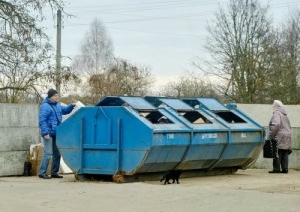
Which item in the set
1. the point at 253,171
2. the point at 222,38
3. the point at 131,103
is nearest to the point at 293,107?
the point at 253,171

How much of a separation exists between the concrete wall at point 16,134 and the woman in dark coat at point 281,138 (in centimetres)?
531

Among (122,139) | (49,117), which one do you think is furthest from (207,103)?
(49,117)

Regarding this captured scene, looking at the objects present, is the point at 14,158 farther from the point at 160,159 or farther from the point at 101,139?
the point at 160,159

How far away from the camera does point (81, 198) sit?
10.5 meters

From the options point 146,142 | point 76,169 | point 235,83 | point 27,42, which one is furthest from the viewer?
point 235,83

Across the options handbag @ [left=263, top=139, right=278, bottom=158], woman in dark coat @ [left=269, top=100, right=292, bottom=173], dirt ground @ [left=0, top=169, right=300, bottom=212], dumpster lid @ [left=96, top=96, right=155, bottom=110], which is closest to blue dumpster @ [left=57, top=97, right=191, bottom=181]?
dumpster lid @ [left=96, top=96, right=155, bottom=110]

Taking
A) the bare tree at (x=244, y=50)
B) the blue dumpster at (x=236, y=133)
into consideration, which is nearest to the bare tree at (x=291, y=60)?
the bare tree at (x=244, y=50)

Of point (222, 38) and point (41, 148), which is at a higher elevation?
point (222, 38)

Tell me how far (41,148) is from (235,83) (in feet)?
75.5

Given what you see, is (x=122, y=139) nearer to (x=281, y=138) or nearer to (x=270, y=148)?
(x=270, y=148)

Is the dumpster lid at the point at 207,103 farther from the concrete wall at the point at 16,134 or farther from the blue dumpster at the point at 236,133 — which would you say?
the concrete wall at the point at 16,134

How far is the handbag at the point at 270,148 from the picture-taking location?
15938mm

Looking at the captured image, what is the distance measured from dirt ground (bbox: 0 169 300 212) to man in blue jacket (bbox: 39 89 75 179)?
1.74 ft

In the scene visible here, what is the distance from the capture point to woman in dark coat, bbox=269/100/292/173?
1602 cm
